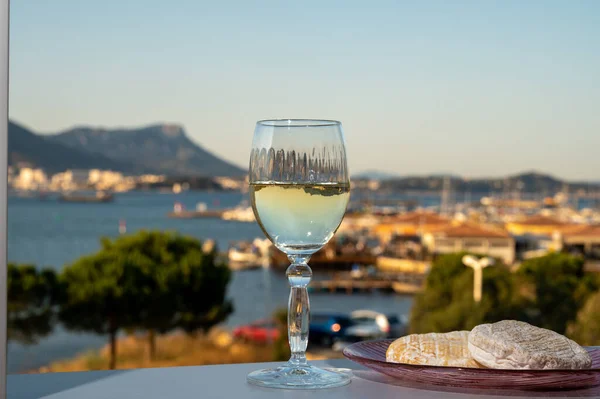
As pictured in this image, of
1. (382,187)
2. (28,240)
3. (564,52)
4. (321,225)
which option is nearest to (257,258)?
(382,187)

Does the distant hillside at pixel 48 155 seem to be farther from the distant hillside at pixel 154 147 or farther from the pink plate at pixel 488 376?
the pink plate at pixel 488 376

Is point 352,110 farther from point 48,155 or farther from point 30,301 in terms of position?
point 30,301

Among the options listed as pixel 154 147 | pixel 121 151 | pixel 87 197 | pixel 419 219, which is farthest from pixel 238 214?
pixel 419 219

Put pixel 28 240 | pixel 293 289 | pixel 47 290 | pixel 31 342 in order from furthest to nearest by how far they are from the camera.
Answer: pixel 28 240, pixel 31 342, pixel 47 290, pixel 293 289

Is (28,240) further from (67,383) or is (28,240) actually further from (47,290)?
(67,383)

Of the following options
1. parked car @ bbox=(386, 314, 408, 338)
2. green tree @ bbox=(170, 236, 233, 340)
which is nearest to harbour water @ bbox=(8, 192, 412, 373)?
parked car @ bbox=(386, 314, 408, 338)

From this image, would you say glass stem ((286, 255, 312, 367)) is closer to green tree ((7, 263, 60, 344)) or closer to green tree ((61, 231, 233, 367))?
green tree ((61, 231, 233, 367))

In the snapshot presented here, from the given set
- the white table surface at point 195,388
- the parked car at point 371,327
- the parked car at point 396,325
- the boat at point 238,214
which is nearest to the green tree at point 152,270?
the parked car at point 371,327
